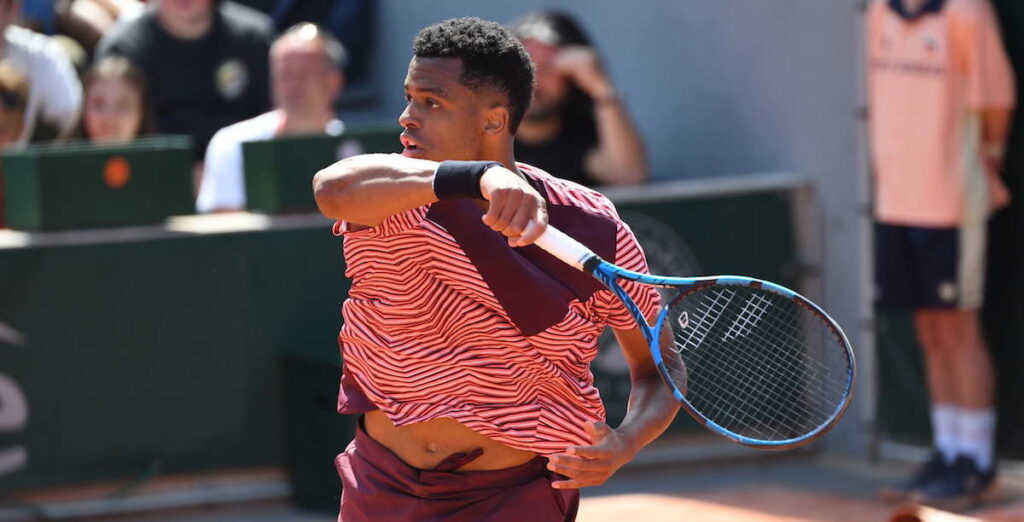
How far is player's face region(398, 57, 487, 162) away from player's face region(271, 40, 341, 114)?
14.7 ft

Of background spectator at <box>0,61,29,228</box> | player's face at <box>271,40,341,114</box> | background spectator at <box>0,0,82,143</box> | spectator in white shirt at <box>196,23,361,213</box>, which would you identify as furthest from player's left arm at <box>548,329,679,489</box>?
background spectator at <box>0,0,82,143</box>

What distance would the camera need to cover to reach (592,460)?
3.08 metres

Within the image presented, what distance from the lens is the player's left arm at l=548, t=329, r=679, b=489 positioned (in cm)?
306

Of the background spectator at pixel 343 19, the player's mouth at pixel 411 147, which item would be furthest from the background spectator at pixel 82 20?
the player's mouth at pixel 411 147

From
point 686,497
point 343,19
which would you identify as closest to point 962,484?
point 686,497

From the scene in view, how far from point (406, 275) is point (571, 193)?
1.31 feet

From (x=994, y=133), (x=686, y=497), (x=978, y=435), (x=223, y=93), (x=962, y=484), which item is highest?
(x=223, y=93)

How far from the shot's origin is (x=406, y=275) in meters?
3.17

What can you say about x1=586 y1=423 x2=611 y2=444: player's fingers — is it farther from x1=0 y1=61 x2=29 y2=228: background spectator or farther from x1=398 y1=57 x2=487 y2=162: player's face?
x1=0 y1=61 x2=29 y2=228: background spectator

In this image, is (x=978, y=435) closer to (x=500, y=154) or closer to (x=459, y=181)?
(x=500, y=154)

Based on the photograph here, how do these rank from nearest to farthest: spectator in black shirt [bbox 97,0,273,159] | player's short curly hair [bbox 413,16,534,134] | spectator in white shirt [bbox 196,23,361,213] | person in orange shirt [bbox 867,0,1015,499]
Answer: player's short curly hair [bbox 413,16,534,134] < person in orange shirt [bbox 867,0,1015,499] < spectator in white shirt [bbox 196,23,361,213] < spectator in black shirt [bbox 97,0,273,159]

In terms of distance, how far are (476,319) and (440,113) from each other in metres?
0.41

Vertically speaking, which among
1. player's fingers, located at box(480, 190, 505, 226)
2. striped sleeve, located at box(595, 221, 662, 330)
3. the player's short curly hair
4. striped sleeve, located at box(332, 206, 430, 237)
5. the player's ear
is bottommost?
striped sleeve, located at box(595, 221, 662, 330)

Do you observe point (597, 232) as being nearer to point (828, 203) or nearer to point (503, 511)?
point (503, 511)
